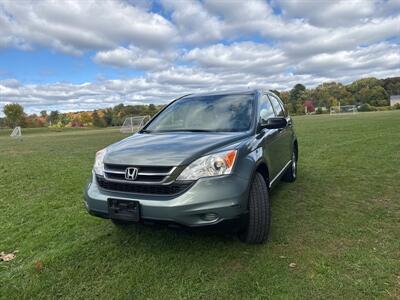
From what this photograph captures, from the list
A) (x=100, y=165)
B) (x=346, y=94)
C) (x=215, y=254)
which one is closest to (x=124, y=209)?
(x=100, y=165)

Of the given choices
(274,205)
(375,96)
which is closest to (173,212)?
(274,205)

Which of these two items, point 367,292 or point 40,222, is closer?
point 367,292

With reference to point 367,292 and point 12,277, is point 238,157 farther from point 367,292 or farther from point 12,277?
point 12,277

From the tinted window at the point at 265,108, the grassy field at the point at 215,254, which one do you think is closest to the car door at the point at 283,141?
the tinted window at the point at 265,108

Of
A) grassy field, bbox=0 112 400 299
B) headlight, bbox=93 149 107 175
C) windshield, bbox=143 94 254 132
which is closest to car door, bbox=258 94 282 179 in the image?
windshield, bbox=143 94 254 132

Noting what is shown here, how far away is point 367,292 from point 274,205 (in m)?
2.13

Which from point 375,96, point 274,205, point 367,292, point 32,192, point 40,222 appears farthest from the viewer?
point 375,96

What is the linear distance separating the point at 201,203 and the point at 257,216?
709 mm

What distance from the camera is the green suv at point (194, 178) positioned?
2.74m

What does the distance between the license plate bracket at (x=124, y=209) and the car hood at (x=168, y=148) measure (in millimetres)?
352

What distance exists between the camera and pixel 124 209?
2902mm

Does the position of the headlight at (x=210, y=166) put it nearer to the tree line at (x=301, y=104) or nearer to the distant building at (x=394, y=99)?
the tree line at (x=301, y=104)

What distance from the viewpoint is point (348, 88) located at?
93.6 m

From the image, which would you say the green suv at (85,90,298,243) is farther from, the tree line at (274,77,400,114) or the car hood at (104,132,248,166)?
the tree line at (274,77,400,114)
